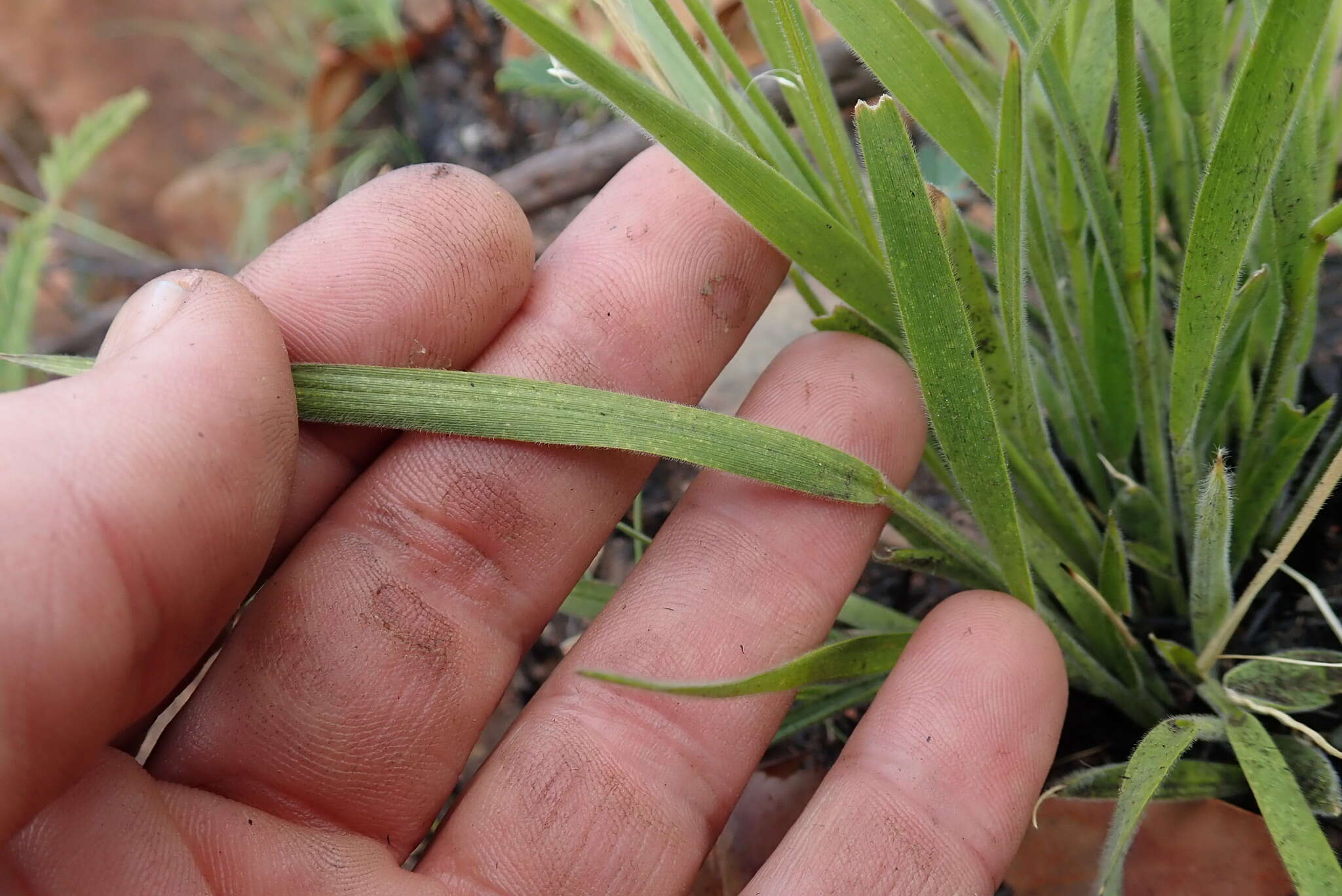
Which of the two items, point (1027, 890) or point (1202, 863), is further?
point (1027, 890)

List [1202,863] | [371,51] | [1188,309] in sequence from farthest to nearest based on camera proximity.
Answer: [371,51] < [1202,863] < [1188,309]

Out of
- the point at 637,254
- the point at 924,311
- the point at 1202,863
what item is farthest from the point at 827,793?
the point at 637,254

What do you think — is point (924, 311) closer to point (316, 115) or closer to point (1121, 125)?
point (1121, 125)

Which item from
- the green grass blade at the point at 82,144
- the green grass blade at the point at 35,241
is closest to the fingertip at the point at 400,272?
the green grass blade at the point at 35,241

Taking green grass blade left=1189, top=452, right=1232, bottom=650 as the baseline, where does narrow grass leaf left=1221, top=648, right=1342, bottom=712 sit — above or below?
below

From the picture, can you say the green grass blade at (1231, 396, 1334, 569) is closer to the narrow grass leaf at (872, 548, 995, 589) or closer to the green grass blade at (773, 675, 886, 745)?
the narrow grass leaf at (872, 548, 995, 589)

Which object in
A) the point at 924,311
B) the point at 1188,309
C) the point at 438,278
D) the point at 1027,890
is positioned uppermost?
the point at 438,278

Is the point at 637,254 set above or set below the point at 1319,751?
above

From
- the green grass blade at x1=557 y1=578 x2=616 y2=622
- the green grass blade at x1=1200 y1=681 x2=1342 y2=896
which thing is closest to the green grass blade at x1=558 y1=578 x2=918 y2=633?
the green grass blade at x1=557 y1=578 x2=616 y2=622

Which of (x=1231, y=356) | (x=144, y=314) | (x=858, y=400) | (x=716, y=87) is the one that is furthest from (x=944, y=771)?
(x=144, y=314)
